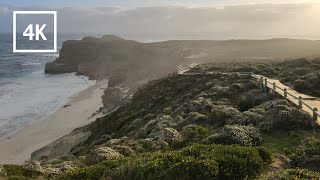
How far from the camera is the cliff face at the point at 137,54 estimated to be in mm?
86938

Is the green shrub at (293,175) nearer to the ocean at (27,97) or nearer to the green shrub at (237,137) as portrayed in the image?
the green shrub at (237,137)

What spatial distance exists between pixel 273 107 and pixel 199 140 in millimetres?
4920

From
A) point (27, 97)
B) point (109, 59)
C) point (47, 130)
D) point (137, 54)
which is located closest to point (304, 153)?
point (47, 130)

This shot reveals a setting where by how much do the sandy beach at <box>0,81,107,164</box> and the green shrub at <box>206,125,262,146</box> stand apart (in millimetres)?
19925

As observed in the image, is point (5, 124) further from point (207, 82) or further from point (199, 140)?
point (199, 140)

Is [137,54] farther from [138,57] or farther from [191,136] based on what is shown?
[191,136]

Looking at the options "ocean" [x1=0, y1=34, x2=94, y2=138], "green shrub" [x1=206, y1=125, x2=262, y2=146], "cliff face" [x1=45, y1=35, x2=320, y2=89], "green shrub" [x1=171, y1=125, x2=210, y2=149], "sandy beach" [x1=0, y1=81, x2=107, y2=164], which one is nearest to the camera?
"green shrub" [x1=206, y1=125, x2=262, y2=146]

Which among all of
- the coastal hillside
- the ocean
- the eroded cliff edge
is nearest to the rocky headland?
the coastal hillside

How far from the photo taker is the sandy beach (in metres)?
32.4

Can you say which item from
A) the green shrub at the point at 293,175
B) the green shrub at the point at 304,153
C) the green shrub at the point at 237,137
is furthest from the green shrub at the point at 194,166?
the green shrub at the point at 237,137

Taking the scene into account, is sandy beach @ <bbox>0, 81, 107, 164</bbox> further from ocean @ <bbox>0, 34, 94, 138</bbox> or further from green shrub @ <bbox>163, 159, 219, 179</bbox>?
green shrub @ <bbox>163, 159, 219, 179</bbox>

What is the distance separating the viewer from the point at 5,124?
41594 mm

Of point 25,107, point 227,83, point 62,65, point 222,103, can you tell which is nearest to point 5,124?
point 25,107

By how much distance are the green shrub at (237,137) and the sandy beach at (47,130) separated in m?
19.9
